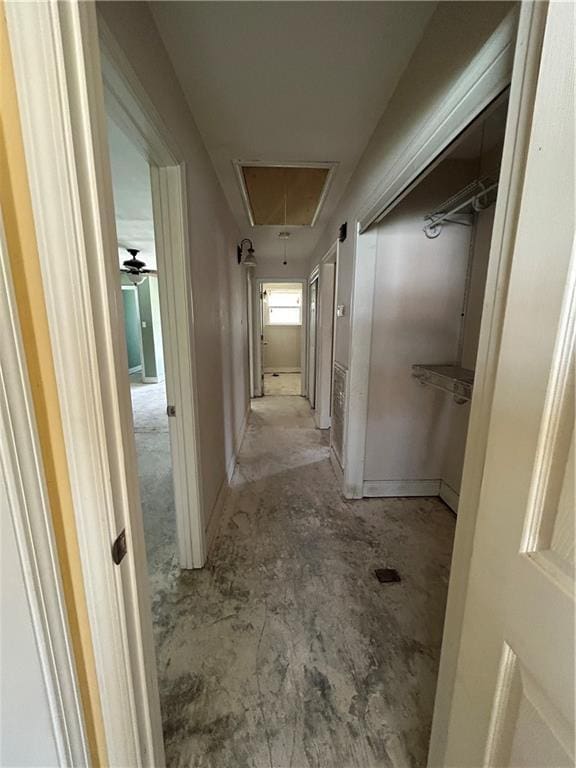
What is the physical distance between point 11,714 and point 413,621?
4.94ft

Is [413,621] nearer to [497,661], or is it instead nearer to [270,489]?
[497,661]

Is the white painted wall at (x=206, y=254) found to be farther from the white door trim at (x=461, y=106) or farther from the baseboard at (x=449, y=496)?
the baseboard at (x=449, y=496)

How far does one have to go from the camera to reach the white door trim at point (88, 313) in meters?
0.47

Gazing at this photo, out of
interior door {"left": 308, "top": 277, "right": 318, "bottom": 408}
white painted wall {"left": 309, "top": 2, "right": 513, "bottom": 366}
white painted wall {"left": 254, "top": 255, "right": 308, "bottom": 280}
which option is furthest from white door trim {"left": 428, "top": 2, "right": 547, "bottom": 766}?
white painted wall {"left": 254, "top": 255, "right": 308, "bottom": 280}

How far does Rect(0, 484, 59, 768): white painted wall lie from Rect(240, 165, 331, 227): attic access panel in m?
2.45

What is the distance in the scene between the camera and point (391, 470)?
242 cm

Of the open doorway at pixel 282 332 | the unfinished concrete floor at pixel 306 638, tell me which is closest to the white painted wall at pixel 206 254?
the unfinished concrete floor at pixel 306 638

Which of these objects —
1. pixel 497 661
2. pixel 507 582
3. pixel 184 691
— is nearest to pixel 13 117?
pixel 507 582

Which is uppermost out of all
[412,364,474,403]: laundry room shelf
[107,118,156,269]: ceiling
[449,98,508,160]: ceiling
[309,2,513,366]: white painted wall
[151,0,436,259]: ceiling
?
[107,118,156,269]: ceiling

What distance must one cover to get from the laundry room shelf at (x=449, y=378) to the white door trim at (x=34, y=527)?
65.8 inches

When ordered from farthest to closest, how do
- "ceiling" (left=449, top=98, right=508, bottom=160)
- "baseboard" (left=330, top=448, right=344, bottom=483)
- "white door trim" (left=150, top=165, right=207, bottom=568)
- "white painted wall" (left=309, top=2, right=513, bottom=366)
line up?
"baseboard" (left=330, top=448, right=344, bottom=483), "ceiling" (left=449, top=98, right=508, bottom=160), "white door trim" (left=150, top=165, right=207, bottom=568), "white painted wall" (left=309, top=2, right=513, bottom=366)

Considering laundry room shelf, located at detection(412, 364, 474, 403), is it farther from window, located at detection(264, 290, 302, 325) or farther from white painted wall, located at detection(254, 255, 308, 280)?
window, located at detection(264, 290, 302, 325)

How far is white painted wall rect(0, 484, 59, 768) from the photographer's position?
19.5 inches

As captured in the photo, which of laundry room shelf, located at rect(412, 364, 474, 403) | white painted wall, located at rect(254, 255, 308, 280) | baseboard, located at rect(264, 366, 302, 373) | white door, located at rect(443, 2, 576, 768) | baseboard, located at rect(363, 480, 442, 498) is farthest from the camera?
baseboard, located at rect(264, 366, 302, 373)
